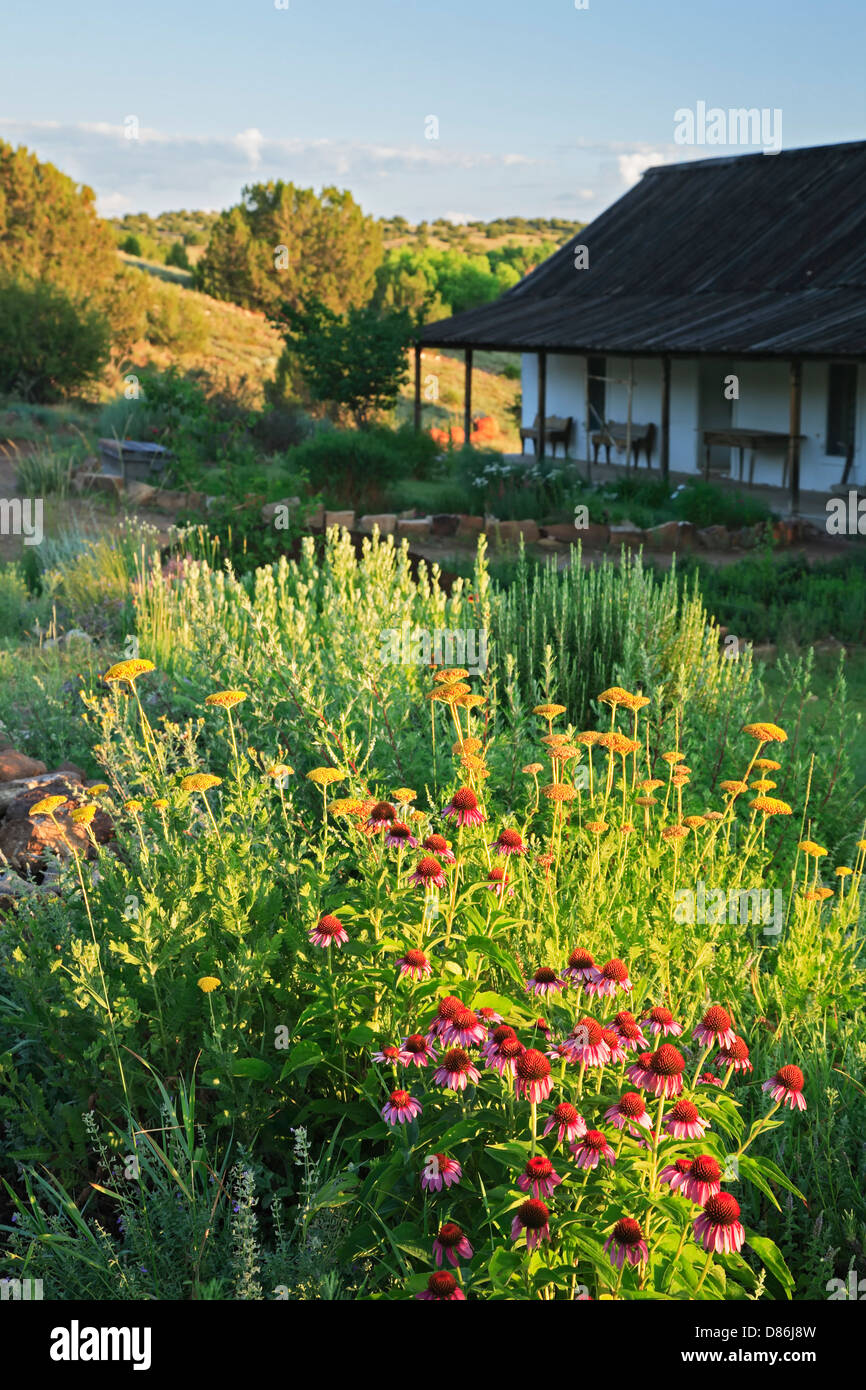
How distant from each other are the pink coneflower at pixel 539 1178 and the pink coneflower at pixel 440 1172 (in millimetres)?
236

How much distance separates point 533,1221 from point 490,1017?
546mm

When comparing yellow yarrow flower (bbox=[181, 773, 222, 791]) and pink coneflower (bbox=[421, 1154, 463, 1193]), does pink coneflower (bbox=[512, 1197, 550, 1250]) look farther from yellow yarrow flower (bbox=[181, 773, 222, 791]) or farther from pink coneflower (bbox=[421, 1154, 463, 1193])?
yellow yarrow flower (bbox=[181, 773, 222, 791])

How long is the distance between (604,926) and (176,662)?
13.9ft

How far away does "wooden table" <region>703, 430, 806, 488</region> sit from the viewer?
19250mm

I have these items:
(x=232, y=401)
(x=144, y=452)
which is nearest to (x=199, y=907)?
(x=144, y=452)

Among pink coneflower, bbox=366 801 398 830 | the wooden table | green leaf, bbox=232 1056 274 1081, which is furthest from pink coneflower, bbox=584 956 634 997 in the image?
the wooden table

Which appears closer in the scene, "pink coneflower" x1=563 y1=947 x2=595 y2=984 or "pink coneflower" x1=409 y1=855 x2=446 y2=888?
"pink coneflower" x1=563 y1=947 x2=595 y2=984

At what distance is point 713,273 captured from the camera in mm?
20859

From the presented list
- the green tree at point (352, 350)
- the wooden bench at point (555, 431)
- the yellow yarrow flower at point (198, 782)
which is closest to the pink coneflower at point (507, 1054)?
the yellow yarrow flower at point (198, 782)

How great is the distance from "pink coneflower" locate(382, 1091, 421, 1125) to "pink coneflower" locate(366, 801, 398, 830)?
748mm

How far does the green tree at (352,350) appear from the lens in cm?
2456

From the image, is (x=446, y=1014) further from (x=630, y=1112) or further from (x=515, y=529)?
(x=515, y=529)

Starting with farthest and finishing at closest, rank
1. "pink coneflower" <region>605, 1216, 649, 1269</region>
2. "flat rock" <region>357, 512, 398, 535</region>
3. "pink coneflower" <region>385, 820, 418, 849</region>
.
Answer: "flat rock" <region>357, 512, 398, 535</region> → "pink coneflower" <region>385, 820, 418, 849</region> → "pink coneflower" <region>605, 1216, 649, 1269</region>

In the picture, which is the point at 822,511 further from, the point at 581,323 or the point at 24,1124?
the point at 24,1124
